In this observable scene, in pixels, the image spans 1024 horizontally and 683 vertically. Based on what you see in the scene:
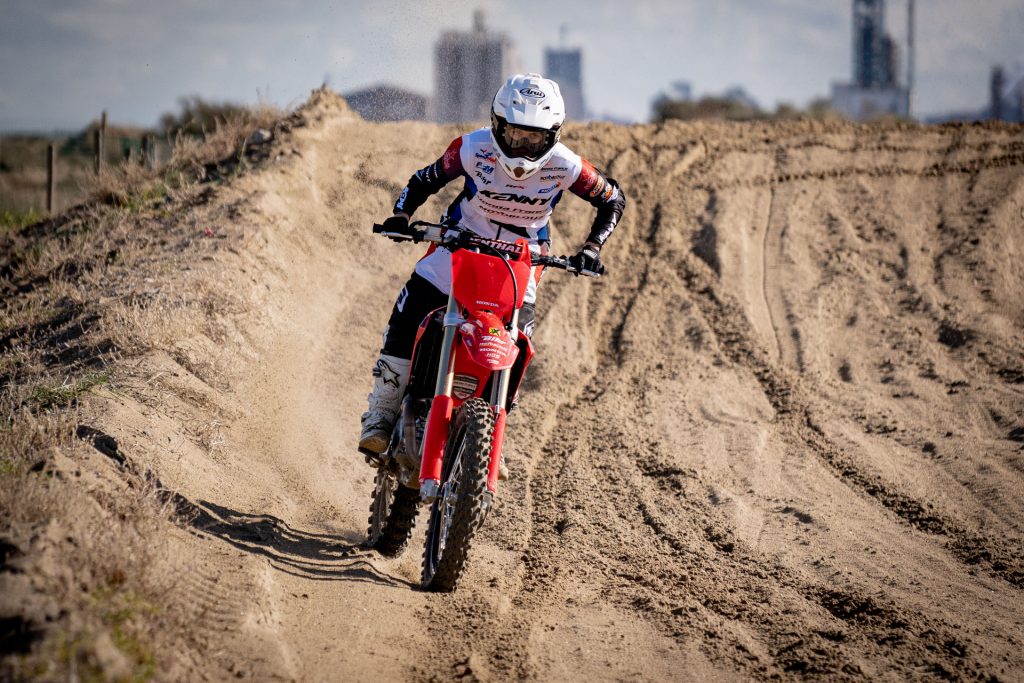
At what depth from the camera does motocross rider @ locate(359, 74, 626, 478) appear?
562cm

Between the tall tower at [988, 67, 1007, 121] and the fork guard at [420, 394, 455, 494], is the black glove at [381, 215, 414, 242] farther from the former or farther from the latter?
the tall tower at [988, 67, 1007, 121]

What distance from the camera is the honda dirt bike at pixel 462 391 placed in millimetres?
4961

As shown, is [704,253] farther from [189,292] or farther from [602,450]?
[189,292]

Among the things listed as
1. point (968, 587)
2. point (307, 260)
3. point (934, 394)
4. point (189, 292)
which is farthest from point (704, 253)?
→ point (968, 587)

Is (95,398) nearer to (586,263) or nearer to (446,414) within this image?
(446,414)

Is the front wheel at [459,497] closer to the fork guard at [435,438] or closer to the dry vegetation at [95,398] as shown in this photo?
the fork guard at [435,438]

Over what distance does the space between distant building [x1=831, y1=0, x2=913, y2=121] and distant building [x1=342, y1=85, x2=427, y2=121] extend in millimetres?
36819

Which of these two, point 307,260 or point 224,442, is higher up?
point 307,260

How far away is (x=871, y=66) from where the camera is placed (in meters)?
55.1

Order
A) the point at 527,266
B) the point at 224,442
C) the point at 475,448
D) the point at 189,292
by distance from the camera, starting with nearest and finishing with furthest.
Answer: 1. the point at 475,448
2. the point at 527,266
3. the point at 224,442
4. the point at 189,292


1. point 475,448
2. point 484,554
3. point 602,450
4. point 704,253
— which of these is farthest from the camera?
point 704,253

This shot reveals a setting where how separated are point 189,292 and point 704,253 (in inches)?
276

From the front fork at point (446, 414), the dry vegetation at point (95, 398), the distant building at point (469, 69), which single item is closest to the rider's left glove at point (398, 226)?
the front fork at point (446, 414)

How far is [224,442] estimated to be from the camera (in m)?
7.05
